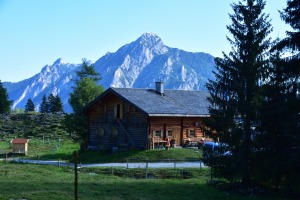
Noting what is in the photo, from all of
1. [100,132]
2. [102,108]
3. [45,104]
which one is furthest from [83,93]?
[45,104]

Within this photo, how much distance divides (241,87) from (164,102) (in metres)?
26.1

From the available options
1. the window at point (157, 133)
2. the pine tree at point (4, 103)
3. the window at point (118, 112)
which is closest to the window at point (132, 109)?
the window at point (118, 112)

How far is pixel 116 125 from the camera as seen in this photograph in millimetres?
51781

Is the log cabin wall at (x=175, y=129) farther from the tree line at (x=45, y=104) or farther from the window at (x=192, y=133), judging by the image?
the tree line at (x=45, y=104)

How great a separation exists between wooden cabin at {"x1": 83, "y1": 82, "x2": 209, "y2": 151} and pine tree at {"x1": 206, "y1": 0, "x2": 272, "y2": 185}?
70.5ft

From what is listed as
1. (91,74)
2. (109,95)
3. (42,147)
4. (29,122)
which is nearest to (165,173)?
(109,95)

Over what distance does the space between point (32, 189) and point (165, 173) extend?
40.8 feet

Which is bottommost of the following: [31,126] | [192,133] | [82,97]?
[192,133]

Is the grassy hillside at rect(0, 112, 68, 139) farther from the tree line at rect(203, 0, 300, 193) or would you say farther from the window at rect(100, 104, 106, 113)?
the tree line at rect(203, 0, 300, 193)

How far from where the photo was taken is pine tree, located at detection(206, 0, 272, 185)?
79.9 ft

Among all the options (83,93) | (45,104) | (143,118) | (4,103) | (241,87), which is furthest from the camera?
(45,104)

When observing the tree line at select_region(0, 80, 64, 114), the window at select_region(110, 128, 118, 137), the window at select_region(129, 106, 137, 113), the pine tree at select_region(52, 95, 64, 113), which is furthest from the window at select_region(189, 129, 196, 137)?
the pine tree at select_region(52, 95, 64, 113)

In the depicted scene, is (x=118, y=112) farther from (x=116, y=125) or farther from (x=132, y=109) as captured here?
(x=132, y=109)

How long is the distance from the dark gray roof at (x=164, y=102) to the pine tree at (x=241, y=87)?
21480 millimetres
